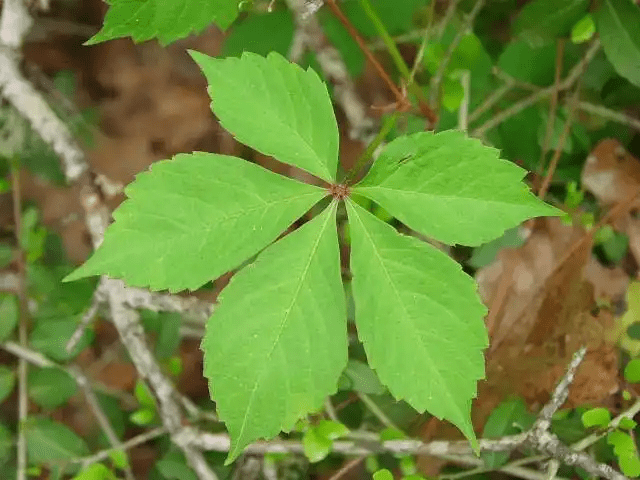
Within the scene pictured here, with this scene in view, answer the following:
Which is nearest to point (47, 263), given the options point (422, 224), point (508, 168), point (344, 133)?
point (344, 133)

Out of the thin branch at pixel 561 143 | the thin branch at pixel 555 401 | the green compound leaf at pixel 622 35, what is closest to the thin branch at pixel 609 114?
the thin branch at pixel 561 143

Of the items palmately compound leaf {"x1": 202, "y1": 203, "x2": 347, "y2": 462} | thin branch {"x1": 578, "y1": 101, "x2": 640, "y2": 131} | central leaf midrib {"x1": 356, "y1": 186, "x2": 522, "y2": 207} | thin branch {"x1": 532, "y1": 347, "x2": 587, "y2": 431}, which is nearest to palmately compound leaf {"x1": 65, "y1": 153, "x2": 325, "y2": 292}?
palmately compound leaf {"x1": 202, "y1": 203, "x2": 347, "y2": 462}

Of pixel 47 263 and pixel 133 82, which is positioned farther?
pixel 133 82

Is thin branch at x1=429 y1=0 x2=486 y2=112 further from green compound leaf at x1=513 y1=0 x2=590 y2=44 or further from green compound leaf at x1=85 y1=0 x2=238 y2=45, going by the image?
green compound leaf at x1=85 y1=0 x2=238 y2=45

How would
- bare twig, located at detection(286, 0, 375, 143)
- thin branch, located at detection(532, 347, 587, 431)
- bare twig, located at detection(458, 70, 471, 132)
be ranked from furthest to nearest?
bare twig, located at detection(286, 0, 375, 143)
bare twig, located at detection(458, 70, 471, 132)
thin branch, located at detection(532, 347, 587, 431)

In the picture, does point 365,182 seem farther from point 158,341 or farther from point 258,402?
point 158,341

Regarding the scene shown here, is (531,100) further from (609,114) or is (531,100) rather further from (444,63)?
(444,63)
